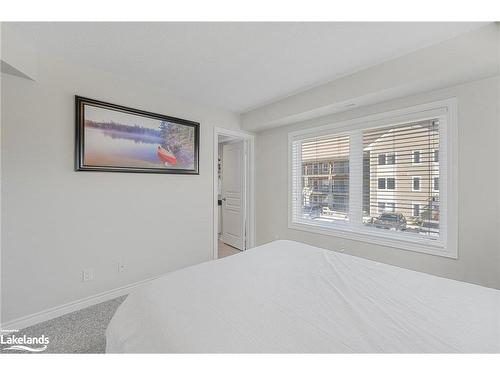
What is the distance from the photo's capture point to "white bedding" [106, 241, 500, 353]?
31.9 inches

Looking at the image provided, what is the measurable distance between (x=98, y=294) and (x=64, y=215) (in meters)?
0.89

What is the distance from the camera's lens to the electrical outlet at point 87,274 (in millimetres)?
2180

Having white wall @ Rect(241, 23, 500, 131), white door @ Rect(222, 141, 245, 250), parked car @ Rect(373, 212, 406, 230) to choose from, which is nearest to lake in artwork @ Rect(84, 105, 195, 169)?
white door @ Rect(222, 141, 245, 250)

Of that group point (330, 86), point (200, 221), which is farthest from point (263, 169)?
point (330, 86)

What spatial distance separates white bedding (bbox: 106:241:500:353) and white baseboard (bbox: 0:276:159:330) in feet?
3.46

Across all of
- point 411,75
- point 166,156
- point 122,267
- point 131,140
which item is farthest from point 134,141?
point 411,75

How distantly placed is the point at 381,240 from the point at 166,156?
110 inches

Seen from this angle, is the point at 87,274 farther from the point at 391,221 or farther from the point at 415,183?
the point at 415,183

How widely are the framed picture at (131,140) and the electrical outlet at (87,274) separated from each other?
1022 millimetres

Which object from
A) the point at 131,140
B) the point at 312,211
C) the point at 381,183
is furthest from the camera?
the point at 312,211

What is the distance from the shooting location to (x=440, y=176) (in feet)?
7.09

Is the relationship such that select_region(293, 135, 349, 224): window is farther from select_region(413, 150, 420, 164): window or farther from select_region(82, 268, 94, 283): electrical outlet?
select_region(82, 268, 94, 283): electrical outlet
